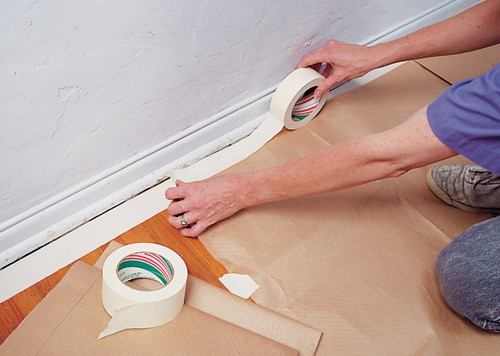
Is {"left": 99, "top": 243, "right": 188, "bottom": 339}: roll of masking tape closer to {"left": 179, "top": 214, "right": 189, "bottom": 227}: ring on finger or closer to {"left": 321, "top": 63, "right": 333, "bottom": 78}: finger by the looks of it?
{"left": 179, "top": 214, "right": 189, "bottom": 227}: ring on finger

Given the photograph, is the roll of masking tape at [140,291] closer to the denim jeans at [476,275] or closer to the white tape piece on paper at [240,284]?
the white tape piece on paper at [240,284]

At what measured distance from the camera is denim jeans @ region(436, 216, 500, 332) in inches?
51.4

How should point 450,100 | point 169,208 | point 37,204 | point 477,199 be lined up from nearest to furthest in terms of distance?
point 450,100
point 37,204
point 169,208
point 477,199

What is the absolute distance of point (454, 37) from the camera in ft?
5.19

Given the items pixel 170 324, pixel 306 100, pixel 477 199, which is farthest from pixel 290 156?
pixel 170 324

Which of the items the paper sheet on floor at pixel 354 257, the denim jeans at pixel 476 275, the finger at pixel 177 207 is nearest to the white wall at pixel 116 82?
the finger at pixel 177 207

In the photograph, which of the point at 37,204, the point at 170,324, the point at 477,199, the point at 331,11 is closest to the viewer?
the point at 170,324

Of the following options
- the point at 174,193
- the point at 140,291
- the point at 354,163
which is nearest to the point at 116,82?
the point at 174,193

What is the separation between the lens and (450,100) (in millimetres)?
1152

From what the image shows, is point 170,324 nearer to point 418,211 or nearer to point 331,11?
point 418,211

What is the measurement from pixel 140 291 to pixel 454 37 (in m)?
1.08

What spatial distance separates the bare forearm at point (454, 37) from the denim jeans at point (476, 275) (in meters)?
0.52

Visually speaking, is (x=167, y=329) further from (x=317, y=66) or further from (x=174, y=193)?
(x=317, y=66)

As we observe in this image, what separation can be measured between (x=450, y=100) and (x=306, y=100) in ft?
2.22
